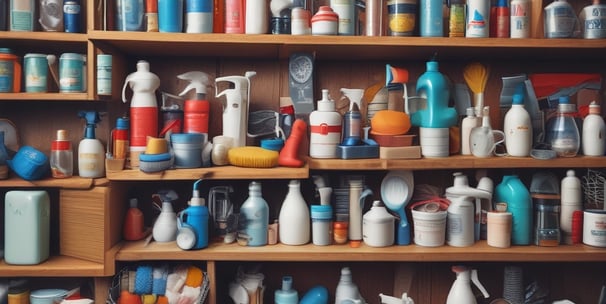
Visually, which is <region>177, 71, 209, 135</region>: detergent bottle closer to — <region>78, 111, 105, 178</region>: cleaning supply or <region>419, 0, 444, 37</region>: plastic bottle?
<region>78, 111, 105, 178</region>: cleaning supply

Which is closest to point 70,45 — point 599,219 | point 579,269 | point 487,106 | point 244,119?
point 244,119

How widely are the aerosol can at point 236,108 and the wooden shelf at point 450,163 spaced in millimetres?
242

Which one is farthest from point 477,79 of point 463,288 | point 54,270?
point 54,270

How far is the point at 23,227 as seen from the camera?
5.42 ft

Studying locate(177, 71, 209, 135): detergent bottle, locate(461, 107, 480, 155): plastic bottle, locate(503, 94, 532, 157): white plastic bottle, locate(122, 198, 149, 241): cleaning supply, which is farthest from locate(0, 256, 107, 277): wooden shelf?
locate(503, 94, 532, 157): white plastic bottle

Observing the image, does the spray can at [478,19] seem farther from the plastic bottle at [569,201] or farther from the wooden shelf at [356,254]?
the wooden shelf at [356,254]

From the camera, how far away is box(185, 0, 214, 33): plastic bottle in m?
1.71

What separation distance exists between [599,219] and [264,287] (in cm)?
105

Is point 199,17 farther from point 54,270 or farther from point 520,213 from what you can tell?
point 520,213

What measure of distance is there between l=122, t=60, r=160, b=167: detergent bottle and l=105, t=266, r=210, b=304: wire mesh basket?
32cm

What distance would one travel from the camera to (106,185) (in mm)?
1698

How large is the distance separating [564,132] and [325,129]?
75cm

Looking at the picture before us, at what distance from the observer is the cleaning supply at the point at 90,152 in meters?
1.72

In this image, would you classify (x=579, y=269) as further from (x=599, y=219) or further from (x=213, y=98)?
(x=213, y=98)
